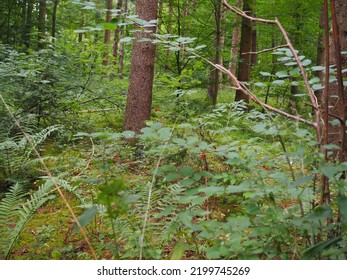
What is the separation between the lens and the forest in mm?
1896

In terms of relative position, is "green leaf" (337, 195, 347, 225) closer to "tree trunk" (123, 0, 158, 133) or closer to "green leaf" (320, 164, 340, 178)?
"green leaf" (320, 164, 340, 178)

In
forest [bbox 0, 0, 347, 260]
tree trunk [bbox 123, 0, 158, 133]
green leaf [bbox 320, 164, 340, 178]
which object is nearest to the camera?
green leaf [bbox 320, 164, 340, 178]

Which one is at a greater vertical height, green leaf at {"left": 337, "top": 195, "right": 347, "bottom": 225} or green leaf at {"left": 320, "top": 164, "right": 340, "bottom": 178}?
green leaf at {"left": 320, "top": 164, "right": 340, "bottom": 178}

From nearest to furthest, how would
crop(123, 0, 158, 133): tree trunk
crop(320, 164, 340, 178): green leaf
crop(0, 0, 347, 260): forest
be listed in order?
crop(320, 164, 340, 178): green leaf → crop(0, 0, 347, 260): forest → crop(123, 0, 158, 133): tree trunk

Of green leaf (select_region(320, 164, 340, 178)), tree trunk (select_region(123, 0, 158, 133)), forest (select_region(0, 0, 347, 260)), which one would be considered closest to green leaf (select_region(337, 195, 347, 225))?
forest (select_region(0, 0, 347, 260))

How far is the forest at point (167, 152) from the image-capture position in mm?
1896

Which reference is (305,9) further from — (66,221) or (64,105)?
(66,221)

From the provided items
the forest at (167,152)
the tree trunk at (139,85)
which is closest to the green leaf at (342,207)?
the forest at (167,152)

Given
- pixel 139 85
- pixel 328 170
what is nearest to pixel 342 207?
pixel 328 170

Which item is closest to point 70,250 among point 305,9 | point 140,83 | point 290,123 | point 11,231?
point 11,231

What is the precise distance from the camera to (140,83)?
5.85m
